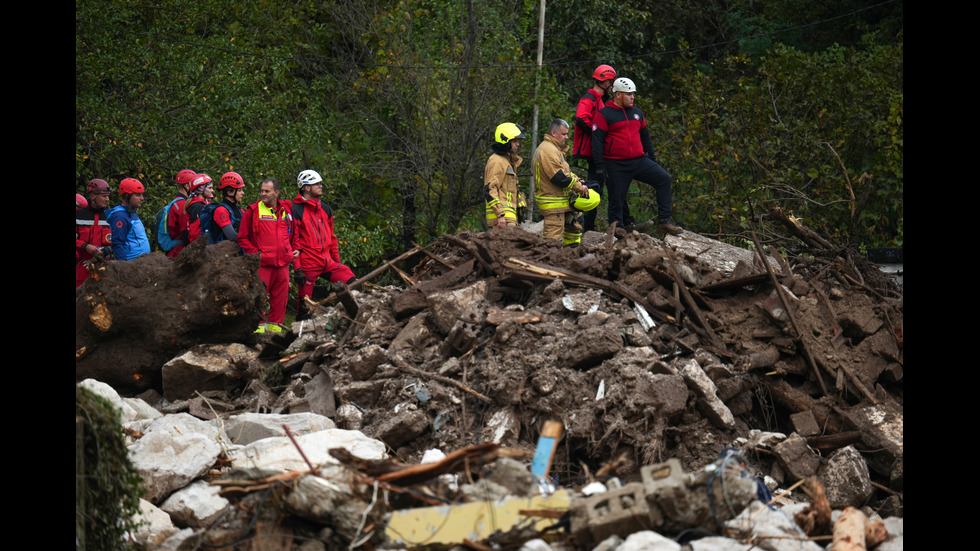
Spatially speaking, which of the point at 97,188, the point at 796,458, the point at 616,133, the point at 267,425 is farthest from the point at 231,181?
the point at 796,458

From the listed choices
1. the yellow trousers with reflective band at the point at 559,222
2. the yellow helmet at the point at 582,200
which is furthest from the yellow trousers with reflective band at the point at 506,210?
the yellow helmet at the point at 582,200

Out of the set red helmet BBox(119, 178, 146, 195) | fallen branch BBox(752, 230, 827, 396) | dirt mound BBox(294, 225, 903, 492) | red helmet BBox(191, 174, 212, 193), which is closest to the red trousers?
red helmet BBox(191, 174, 212, 193)

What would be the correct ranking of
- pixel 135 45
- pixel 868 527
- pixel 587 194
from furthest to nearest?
pixel 135 45 < pixel 587 194 < pixel 868 527

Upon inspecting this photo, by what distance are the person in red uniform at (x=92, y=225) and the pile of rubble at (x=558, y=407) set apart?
7.29ft

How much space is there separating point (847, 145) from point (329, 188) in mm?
9652

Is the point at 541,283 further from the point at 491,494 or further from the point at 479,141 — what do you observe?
the point at 479,141

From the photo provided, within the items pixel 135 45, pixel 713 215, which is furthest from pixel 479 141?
pixel 135 45

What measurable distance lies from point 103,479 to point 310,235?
6.18 m

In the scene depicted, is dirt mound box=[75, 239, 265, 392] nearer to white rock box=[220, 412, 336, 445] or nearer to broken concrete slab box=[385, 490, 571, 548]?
white rock box=[220, 412, 336, 445]

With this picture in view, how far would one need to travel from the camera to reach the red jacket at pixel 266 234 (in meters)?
10.5

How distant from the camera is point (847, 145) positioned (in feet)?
55.9

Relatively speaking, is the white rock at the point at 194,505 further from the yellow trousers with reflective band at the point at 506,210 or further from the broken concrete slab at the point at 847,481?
the yellow trousers with reflective band at the point at 506,210

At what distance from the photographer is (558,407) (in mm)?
7527

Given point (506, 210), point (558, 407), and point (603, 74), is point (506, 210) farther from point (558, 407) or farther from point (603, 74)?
point (558, 407)
